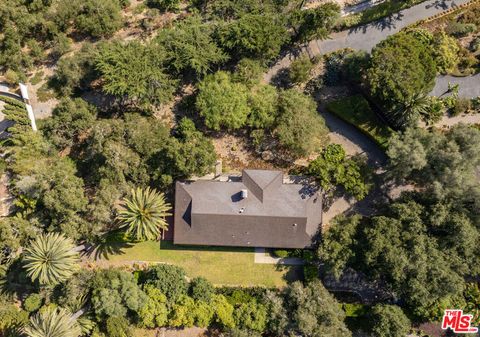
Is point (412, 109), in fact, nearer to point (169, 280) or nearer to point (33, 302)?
point (169, 280)

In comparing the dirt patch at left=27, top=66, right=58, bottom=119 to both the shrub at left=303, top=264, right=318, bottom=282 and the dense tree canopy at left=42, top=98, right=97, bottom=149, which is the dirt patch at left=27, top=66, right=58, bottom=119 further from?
the shrub at left=303, top=264, right=318, bottom=282

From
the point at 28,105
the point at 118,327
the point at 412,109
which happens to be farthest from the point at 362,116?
the point at 28,105

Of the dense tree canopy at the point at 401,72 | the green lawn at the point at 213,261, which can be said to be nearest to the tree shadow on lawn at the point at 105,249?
the green lawn at the point at 213,261

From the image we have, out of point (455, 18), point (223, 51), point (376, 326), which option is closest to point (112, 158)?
point (223, 51)

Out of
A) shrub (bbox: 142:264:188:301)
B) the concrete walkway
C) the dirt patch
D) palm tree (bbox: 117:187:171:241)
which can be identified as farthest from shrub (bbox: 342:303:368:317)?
the dirt patch

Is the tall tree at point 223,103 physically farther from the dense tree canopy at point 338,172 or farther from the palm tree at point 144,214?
the palm tree at point 144,214

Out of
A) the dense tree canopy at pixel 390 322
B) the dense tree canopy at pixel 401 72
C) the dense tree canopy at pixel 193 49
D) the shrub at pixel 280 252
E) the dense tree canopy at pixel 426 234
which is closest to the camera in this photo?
the dense tree canopy at pixel 426 234
